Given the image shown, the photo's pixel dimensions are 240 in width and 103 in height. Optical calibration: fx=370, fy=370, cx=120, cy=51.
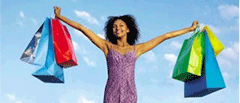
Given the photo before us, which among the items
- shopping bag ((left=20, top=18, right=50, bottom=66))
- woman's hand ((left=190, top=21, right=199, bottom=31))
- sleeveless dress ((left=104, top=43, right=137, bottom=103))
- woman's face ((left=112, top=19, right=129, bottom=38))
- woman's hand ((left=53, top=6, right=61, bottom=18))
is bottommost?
sleeveless dress ((left=104, top=43, right=137, bottom=103))

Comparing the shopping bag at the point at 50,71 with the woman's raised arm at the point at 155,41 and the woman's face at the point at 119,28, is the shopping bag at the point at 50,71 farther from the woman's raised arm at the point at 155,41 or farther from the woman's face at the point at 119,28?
the woman's raised arm at the point at 155,41

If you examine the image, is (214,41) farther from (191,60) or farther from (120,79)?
(120,79)

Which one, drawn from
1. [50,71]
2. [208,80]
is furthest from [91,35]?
[208,80]

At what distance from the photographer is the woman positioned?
13.1 feet

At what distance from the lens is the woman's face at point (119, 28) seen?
436 cm

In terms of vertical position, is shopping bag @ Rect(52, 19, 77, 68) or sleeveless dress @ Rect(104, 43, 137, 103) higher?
shopping bag @ Rect(52, 19, 77, 68)

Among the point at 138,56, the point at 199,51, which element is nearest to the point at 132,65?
the point at 138,56

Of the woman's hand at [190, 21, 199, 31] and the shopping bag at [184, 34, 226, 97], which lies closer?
the shopping bag at [184, 34, 226, 97]

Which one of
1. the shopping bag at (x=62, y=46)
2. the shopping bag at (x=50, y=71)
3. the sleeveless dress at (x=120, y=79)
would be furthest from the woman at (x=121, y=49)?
the shopping bag at (x=50, y=71)

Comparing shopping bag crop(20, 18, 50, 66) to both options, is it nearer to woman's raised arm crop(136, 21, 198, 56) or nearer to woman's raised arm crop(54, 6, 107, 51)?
woman's raised arm crop(54, 6, 107, 51)

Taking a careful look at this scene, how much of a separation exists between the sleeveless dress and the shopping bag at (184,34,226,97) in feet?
2.51

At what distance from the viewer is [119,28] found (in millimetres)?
4387

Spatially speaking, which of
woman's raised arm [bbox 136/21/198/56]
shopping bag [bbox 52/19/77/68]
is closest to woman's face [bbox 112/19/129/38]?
woman's raised arm [bbox 136/21/198/56]

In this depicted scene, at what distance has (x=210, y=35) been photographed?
4.55 metres
